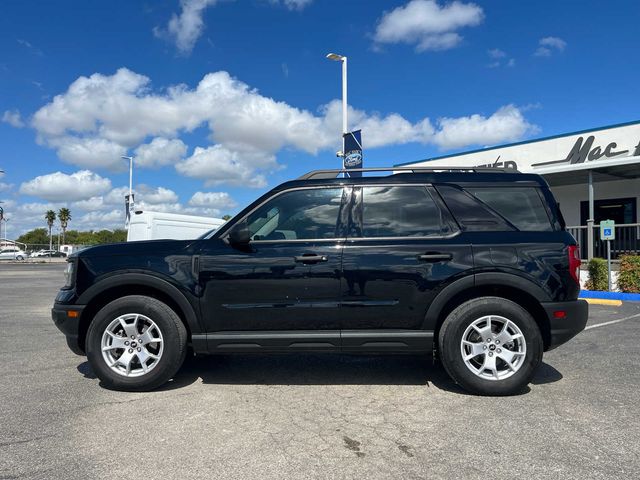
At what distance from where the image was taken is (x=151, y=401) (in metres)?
3.99

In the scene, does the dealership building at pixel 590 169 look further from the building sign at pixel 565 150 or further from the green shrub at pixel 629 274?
the green shrub at pixel 629 274

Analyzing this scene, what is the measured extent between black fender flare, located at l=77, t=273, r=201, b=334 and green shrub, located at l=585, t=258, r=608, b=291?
11.0 m

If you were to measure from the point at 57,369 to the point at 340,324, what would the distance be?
3199 mm

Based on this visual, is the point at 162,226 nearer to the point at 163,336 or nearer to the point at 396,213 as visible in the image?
the point at 163,336

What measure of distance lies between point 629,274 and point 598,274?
0.69 meters

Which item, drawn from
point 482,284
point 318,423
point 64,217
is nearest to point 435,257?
point 482,284

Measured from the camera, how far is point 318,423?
138 inches

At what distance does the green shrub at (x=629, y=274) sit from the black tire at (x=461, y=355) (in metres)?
8.90

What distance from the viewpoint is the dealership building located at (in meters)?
14.1

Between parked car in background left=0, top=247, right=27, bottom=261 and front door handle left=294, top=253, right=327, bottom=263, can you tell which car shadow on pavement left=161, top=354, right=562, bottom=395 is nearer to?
front door handle left=294, top=253, right=327, bottom=263

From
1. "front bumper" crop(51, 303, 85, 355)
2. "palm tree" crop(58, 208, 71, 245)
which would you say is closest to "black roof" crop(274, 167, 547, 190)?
"front bumper" crop(51, 303, 85, 355)

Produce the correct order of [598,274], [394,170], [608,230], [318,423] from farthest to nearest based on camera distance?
1. [598,274]
2. [608,230]
3. [394,170]
4. [318,423]

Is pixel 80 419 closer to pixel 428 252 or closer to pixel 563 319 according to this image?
pixel 428 252

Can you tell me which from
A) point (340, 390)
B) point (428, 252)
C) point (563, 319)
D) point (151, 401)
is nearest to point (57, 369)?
point (151, 401)
